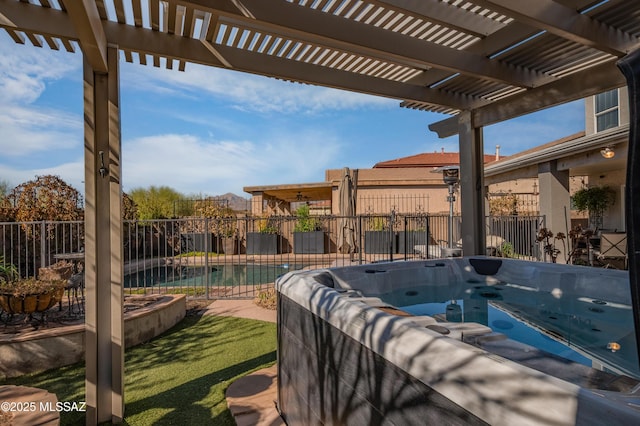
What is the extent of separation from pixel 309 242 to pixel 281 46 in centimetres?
902

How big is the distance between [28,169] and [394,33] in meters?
10.0

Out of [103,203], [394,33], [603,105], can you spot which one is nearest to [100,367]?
[103,203]

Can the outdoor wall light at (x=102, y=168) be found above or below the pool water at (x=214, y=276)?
above

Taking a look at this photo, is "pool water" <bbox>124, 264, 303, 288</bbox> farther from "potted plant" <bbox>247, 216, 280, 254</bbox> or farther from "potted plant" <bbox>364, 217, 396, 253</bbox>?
"potted plant" <bbox>364, 217, 396, 253</bbox>

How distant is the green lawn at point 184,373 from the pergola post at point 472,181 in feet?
9.41

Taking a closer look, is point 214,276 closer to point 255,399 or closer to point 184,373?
point 184,373

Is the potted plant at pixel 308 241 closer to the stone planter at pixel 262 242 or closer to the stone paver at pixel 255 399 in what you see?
the stone planter at pixel 262 242

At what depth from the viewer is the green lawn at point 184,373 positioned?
8.15 feet

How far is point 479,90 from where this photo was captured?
4117mm

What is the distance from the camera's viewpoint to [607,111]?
7914 millimetres

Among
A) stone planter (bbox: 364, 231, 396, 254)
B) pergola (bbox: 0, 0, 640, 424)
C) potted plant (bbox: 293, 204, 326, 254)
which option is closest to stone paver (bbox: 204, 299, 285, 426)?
pergola (bbox: 0, 0, 640, 424)

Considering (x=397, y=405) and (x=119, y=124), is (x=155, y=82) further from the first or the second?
(x=397, y=405)

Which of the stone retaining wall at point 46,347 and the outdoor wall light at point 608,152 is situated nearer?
the stone retaining wall at point 46,347

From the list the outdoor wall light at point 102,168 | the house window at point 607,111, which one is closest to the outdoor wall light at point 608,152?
the house window at point 607,111
